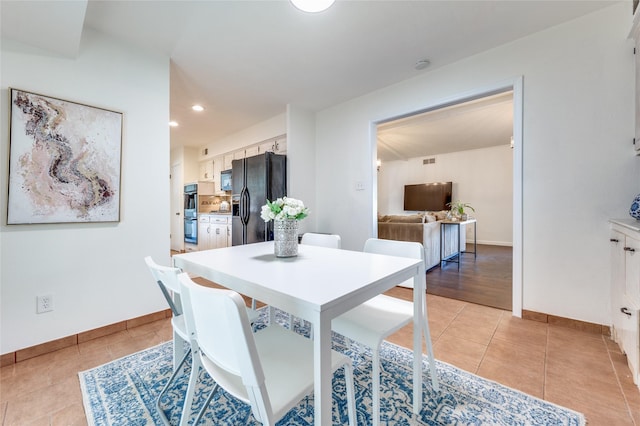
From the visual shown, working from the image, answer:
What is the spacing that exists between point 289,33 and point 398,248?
1.93m

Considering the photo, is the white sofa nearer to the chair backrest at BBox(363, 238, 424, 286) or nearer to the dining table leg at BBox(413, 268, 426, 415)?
the chair backrest at BBox(363, 238, 424, 286)

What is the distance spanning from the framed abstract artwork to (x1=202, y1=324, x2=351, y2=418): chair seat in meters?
1.81

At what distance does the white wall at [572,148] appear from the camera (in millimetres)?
1895

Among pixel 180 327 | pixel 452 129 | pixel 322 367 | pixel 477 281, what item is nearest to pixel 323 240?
pixel 180 327

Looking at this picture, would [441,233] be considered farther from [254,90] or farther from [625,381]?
[254,90]

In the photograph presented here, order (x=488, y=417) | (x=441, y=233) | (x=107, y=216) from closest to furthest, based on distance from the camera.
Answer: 1. (x=488, y=417)
2. (x=107, y=216)
3. (x=441, y=233)

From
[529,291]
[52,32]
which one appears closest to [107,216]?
[52,32]

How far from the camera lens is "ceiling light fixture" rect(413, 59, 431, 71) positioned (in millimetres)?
2556

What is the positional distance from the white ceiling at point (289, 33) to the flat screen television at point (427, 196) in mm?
5031

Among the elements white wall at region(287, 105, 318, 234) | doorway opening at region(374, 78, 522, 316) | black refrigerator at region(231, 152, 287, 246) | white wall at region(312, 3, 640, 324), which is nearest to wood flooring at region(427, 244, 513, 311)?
doorway opening at region(374, 78, 522, 316)

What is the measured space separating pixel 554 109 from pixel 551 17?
0.68 m

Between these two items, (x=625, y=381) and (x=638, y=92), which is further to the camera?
(x=638, y=92)

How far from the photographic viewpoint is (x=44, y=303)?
1846 millimetres

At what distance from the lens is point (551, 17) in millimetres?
1987
